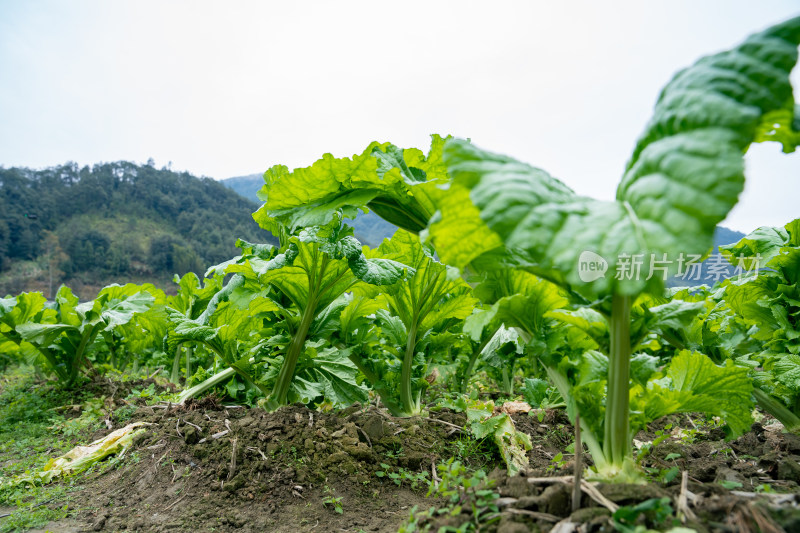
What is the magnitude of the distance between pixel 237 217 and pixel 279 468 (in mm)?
44113

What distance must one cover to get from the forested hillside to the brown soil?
32.9 m

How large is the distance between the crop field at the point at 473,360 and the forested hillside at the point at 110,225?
32332mm

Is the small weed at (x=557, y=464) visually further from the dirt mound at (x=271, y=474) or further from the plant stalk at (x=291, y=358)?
the plant stalk at (x=291, y=358)

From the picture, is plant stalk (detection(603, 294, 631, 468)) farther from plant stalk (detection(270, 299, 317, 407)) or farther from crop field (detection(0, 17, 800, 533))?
plant stalk (detection(270, 299, 317, 407))

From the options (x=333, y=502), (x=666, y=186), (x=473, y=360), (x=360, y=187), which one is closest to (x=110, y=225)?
(x=473, y=360)

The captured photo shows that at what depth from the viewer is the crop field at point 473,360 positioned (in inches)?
39.5

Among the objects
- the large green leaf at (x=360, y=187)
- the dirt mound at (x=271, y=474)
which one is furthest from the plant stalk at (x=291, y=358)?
the large green leaf at (x=360, y=187)

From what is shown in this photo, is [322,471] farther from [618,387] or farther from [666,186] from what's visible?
[666,186]

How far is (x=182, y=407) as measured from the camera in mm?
3152

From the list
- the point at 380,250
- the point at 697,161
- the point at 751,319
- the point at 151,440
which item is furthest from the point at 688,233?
the point at 151,440

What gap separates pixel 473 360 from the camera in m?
4.14

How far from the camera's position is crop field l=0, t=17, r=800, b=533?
1.00 meters

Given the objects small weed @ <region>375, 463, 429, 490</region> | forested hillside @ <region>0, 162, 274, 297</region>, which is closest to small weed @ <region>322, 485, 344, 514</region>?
small weed @ <region>375, 463, 429, 490</region>

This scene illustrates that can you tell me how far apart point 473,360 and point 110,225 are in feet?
143
